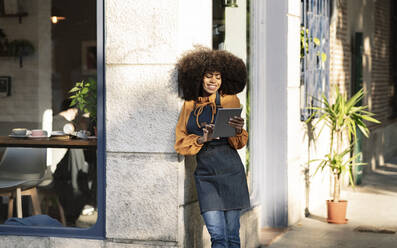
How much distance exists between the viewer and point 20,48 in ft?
28.5

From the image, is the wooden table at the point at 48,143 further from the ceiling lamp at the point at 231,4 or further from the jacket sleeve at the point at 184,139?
the ceiling lamp at the point at 231,4

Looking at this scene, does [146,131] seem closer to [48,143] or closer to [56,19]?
[48,143]

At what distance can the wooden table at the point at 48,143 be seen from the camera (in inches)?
249

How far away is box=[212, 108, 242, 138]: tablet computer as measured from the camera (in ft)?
17.2

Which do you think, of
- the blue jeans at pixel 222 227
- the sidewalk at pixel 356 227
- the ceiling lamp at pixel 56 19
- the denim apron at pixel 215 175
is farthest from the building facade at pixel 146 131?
the ceiling lamp at pixel 56 19

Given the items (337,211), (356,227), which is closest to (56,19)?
(337,211)

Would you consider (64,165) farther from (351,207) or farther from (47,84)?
(351,207)

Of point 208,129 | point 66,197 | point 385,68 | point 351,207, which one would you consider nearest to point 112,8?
point 208,129

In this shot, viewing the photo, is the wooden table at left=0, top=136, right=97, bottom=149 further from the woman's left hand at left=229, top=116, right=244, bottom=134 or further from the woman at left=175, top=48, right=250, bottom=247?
the woman's left hand at left=229, top=116, right=244, bottom=134

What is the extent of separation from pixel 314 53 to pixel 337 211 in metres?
2.07

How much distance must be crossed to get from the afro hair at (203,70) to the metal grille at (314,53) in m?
3.36

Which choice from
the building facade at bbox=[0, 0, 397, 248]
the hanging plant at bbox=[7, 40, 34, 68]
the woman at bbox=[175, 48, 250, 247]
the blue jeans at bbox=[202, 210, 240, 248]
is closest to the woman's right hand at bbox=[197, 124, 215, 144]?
the woman at bbox=[175, 48, 250, 247]

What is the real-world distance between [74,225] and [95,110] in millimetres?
978

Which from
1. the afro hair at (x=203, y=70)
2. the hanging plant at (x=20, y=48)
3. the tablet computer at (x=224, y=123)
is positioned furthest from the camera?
the hanging plant at (x=20, y=48)
